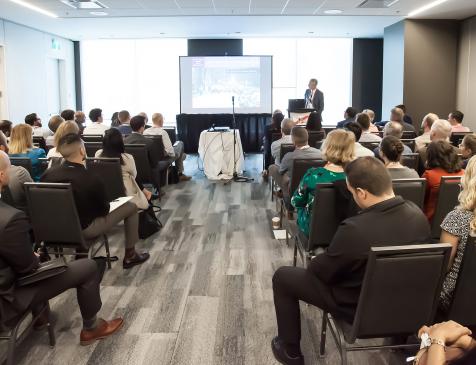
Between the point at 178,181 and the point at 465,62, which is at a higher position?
the point at 465,62

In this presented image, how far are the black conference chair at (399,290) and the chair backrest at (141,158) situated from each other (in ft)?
13.1

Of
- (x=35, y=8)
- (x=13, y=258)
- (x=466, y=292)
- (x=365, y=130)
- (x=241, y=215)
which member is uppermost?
(x=35, y=8)

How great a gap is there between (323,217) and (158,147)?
158 inches

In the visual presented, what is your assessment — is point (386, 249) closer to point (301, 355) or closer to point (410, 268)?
point (410, 268)

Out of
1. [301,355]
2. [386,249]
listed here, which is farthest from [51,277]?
[386,249]

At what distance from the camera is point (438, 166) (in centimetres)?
349

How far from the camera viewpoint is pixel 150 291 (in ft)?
12.0

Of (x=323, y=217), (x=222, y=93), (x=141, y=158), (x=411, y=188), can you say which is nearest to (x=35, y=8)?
(x=222, y=93)

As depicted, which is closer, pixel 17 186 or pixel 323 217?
pixel 323 217

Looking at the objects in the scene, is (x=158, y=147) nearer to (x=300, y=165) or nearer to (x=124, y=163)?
(x=124, y=163)

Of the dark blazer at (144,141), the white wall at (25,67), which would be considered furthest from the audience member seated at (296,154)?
the white wall at (25,67)

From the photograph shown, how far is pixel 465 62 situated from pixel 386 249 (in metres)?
9.94

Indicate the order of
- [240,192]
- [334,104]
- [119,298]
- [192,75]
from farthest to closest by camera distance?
[334,104]
[192,75]
[240,192]
[119,298]

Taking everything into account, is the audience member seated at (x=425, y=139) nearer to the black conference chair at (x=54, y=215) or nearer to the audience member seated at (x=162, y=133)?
the audience member seated at (x=162, y=133)
